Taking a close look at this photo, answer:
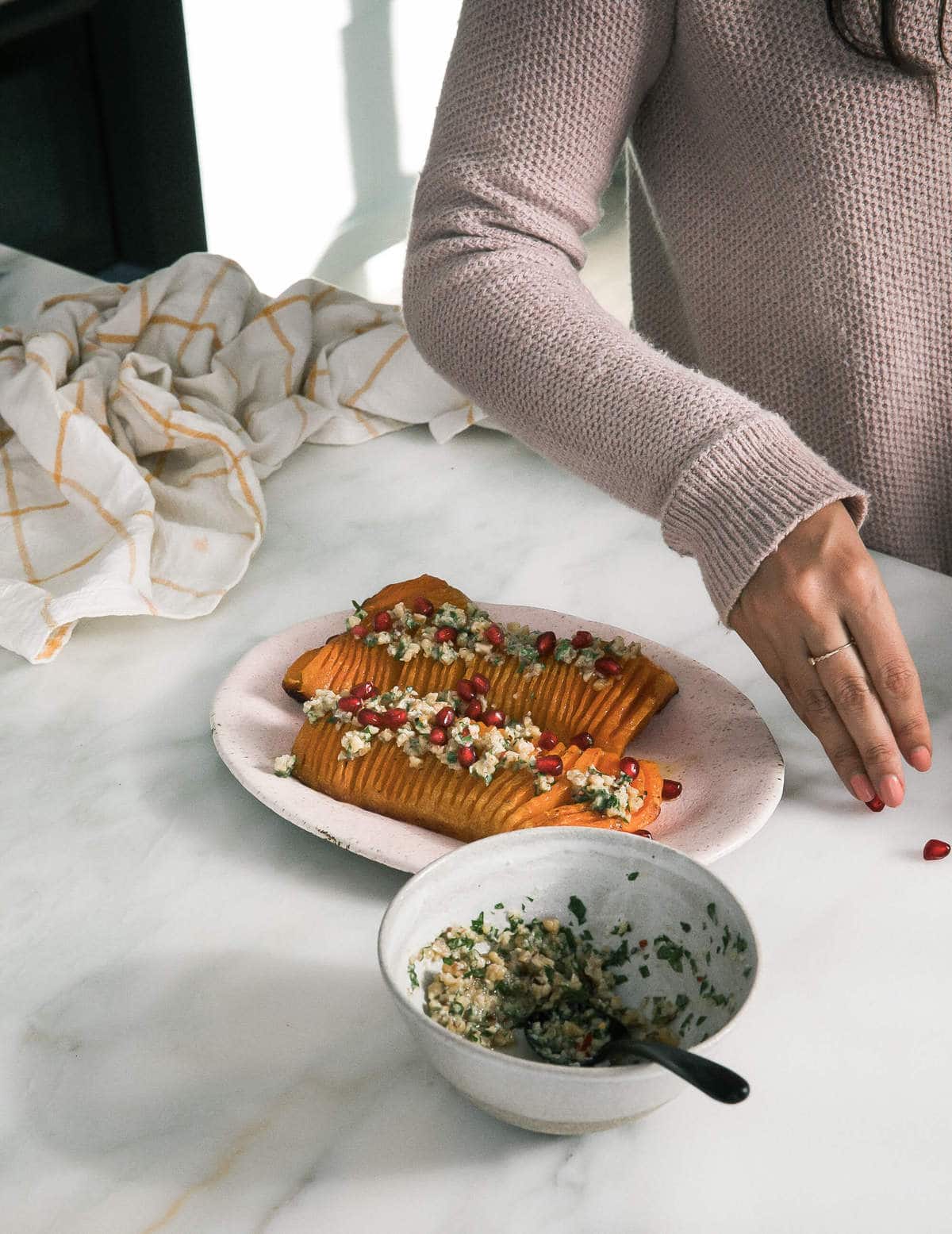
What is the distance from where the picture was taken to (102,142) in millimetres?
3182

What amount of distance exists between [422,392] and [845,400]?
0.49m

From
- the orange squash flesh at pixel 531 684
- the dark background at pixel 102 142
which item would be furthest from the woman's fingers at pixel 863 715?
the dark background at pixel 102 142

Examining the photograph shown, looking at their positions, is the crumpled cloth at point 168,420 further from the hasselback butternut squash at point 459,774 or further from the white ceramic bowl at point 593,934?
the white ceramic bowl at point 593,934

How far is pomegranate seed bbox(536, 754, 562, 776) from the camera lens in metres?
0.90

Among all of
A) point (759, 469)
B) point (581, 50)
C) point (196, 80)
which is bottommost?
point (196, 80)

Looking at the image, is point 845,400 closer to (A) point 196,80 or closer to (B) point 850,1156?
(B) point 850,1156

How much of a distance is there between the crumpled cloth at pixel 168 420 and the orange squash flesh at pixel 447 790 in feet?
1.01

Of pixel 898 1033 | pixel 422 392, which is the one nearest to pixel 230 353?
pixel 422 392

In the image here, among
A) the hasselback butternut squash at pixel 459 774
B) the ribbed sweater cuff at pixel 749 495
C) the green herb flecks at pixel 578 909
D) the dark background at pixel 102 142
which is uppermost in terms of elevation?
the ribbed sweater cuff at pixel 749 495

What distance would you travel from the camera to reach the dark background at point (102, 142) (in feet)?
9.64

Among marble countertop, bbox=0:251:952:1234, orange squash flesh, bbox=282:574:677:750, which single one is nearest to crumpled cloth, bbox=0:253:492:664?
marble countertop, bbox=0:251:952:1234

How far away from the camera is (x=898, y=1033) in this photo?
762 millimetres

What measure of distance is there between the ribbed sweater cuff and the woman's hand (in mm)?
19

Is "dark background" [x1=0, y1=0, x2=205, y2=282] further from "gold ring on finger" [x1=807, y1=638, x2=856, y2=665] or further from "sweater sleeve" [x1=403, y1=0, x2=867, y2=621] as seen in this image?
"gold ring on finger" [x1=807, y1=638, x2=856, y2=665]
